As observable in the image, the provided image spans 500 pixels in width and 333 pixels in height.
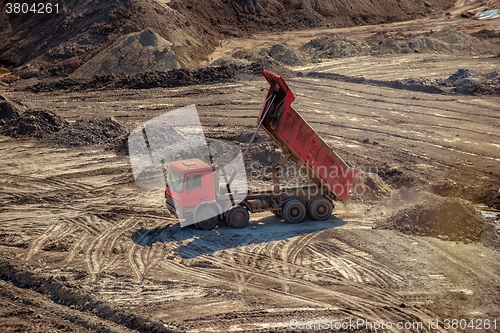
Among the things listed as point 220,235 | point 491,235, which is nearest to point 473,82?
point 491,235

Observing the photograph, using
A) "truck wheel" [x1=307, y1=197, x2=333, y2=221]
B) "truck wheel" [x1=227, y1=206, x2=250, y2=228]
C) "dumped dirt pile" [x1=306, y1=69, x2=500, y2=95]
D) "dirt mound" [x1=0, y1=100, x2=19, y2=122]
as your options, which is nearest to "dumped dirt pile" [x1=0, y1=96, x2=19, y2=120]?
"dirt mound" [x1=0, y1=100, x2=19, y2=122]

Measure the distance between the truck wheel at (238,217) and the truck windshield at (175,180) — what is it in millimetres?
1523

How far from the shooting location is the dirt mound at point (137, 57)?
3419cm

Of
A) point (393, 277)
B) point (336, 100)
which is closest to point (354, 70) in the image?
point (336, 100)

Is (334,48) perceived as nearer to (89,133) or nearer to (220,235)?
(89,133)

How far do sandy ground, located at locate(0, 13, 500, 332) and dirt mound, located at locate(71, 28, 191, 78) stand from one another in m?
9.52

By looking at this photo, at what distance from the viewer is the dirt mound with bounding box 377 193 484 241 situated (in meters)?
16.4

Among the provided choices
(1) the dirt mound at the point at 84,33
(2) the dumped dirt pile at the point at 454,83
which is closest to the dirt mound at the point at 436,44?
(2) the dumped dirt pile at the point at 454,83

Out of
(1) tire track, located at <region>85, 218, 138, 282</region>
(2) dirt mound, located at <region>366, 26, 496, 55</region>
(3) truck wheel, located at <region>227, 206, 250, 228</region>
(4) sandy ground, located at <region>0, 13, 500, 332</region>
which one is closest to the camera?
(4) sandy ground, located at <region>0, 13, 500, 332</region>

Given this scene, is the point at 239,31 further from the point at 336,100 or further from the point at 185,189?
the point at 185,189

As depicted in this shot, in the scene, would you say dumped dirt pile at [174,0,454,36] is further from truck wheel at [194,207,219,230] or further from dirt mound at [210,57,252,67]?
truck wheel at [194,207,219,230]

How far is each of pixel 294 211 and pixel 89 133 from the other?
35.0 ft

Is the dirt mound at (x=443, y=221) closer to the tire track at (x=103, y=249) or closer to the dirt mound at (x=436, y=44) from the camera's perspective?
the tire track at (x=103, y=249)

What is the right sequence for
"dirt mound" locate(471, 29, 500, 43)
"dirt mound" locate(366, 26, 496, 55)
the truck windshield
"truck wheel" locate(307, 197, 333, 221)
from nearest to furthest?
1. the truck windshield
2. "truck wheel" locate(307, 197, 333, 221)
3. "dirt mound" locate(366, 26, 496, 55)
4. "dirt mound" locate(471, 29, 500, 43)
